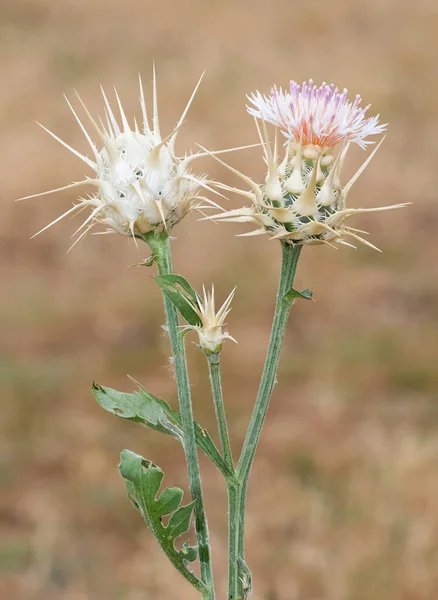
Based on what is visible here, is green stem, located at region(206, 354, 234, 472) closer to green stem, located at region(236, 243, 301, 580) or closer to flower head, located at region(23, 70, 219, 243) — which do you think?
green stem, located at region(236, 243, 301, 580)

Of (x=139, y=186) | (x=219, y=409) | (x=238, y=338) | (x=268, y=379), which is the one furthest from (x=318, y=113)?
(x=238, y=338)

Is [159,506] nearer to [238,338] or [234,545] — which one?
[234,545]

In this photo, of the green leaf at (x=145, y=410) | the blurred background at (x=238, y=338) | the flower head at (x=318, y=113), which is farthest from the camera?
the blurred background at (x=238, y=338)

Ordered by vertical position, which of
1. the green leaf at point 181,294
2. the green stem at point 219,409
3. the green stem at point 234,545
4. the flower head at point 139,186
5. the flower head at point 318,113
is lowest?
the green stem at point 234,545

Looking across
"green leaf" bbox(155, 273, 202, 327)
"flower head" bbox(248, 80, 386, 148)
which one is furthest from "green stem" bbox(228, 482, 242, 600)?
"flower head" bbox(248, 80, 386, 148)

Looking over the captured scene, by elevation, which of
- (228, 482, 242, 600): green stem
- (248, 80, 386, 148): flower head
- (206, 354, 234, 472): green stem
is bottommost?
(228, 482, 242, 600): green stem

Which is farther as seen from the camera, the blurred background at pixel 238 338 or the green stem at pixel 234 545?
the blurred background at pixel 238 338

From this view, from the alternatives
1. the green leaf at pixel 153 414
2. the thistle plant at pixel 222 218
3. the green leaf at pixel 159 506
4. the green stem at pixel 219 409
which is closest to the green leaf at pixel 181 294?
the thistle plant at pixel 222 218

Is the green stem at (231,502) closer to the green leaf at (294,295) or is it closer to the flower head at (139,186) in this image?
the green leaf at (294,295)

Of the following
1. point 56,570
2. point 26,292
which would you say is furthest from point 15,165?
point 56,570
